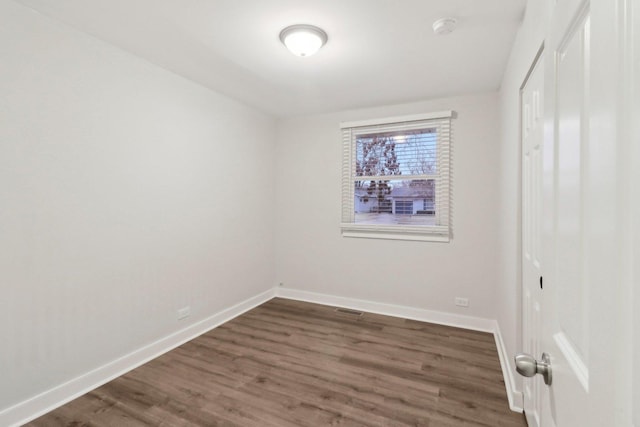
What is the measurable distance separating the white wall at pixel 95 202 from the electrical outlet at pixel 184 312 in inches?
2.0

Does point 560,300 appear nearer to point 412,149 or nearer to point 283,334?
point 283,334

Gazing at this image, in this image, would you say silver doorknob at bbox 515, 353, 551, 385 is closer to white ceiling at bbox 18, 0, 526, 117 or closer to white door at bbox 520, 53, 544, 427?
white door at bbox 520, 53, 544, 427

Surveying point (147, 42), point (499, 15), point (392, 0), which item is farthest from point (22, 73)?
point (499, 15)

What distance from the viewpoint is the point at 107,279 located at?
2.43m

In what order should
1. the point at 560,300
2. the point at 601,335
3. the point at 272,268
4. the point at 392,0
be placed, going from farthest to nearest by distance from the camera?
the point at 272,268, the point at 392,0, the point at 560,300, the point at 601,335

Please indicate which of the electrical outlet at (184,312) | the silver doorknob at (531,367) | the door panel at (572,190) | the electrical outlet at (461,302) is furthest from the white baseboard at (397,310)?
the door panel at (572,190)

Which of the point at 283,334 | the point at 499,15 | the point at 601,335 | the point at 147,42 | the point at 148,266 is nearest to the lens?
the point at 601,335

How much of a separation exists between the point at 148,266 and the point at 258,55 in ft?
6.75

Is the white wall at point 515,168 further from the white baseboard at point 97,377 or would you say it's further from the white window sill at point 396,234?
the white baseboard at point 97,377

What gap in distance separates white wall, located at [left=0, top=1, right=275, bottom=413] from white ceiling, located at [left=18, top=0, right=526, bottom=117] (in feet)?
0.92

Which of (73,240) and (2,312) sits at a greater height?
(73,240)

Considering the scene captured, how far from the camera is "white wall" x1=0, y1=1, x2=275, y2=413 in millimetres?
1932

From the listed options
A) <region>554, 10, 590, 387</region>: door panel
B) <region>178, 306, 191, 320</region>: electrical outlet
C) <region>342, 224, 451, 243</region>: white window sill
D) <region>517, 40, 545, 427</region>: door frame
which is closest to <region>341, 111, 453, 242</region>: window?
<region>342, 224, 451, 243</region>: white window sill

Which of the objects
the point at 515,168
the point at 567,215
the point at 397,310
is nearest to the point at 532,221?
the point at 515,168
